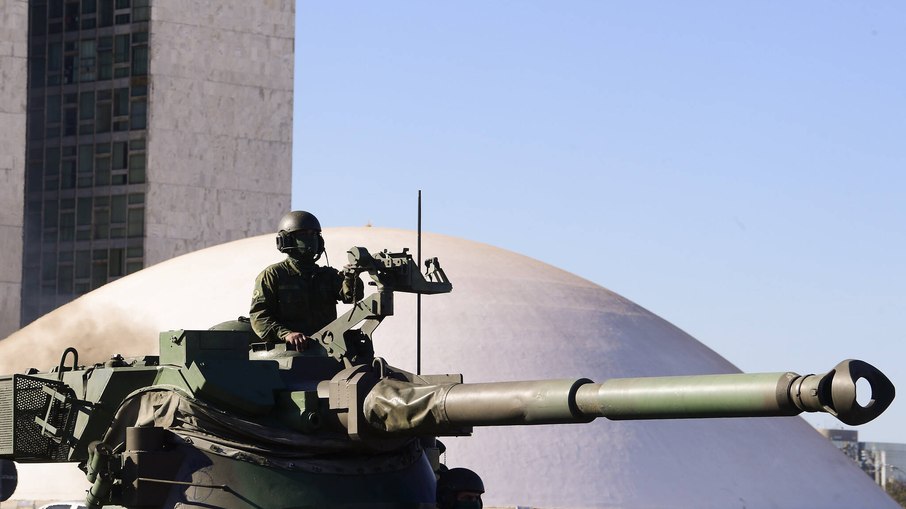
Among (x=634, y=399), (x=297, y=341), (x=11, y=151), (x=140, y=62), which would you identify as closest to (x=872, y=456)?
(x=140, y=62)

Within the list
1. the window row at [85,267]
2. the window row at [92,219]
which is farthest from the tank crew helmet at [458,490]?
the window row at [92,219]

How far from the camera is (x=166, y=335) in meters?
15.5

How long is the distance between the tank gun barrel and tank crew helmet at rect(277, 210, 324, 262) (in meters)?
3.05

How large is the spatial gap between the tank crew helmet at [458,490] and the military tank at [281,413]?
0.21 m

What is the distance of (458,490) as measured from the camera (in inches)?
600

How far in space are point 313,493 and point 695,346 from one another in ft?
192

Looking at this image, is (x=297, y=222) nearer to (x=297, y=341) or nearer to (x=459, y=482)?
(x=297, y=341)

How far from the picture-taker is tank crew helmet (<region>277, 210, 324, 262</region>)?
55.4 feet

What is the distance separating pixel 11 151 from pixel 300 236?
3282 inches

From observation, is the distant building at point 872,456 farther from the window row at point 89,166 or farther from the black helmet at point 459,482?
the black helmet at point 459,482

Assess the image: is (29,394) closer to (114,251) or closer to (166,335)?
(166,335)

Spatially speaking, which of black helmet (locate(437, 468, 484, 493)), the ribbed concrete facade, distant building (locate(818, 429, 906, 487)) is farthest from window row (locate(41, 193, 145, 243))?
black helmet (locate(437, 468, 484, 493))

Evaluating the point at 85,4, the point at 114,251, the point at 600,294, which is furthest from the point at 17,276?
the point at 600,294

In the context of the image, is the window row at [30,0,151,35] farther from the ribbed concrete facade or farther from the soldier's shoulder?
the soldier's shoulder
